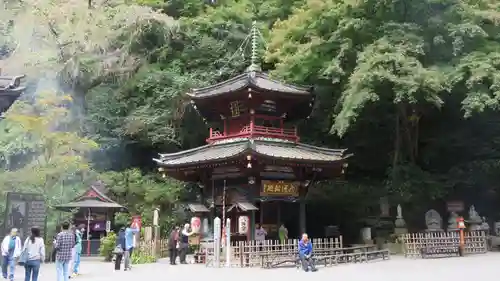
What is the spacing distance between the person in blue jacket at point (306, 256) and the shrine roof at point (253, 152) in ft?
15.2

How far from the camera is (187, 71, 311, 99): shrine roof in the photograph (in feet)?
75.0

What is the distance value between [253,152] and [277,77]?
7.33m

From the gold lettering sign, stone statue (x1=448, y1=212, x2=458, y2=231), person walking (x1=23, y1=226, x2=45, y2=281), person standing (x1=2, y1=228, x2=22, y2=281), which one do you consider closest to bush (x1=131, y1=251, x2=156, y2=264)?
the gold lettering sign

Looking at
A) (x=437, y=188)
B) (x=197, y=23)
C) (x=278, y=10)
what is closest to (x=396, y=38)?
(x=437, y=188)

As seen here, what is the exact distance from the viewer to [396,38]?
22.8 m

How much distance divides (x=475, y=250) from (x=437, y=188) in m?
5.88

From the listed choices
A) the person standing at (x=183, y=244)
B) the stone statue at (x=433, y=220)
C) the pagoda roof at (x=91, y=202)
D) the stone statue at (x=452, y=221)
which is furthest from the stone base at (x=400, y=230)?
the pagoda roof at (x=91, y=202)

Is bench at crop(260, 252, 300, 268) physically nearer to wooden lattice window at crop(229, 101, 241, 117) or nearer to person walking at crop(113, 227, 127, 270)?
person walking at crop(113, 227, 127, 270)

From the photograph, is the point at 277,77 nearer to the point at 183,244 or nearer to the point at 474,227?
the point at 183,244

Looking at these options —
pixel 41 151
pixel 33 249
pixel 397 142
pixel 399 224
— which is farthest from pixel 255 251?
pixel 41 151

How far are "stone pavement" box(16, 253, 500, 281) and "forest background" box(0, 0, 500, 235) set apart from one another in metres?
6.61

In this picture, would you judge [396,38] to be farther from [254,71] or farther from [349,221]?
[349,221]

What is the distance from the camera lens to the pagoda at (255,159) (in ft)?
71.5

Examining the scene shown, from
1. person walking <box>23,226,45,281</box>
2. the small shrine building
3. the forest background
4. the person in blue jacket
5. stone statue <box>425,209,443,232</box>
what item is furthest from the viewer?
the small shrine building
